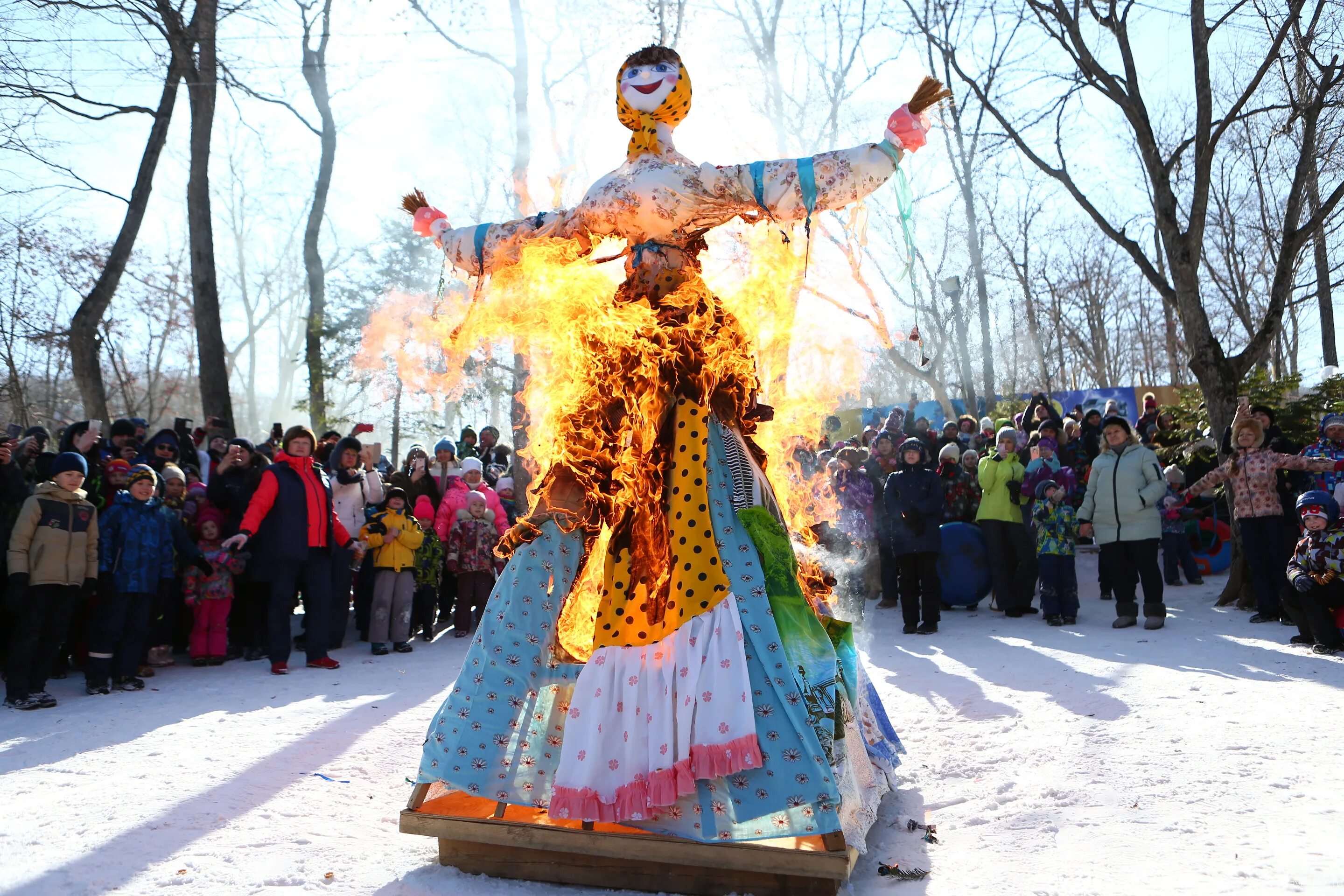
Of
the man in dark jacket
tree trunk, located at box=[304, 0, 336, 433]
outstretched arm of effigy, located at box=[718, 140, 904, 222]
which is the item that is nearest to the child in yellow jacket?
the man in dark jacket

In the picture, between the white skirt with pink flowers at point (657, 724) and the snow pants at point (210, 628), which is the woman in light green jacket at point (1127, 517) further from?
the snow pants at point (210, 628)

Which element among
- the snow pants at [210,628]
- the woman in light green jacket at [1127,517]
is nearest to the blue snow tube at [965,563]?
the woman in light green jacket at [1127,517]

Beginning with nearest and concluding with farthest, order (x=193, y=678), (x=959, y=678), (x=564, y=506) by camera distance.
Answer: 1. (x=564, y=506)
2. (x=959, y=678)
3. (x=193, y=678)

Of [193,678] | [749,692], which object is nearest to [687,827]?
[749,692]

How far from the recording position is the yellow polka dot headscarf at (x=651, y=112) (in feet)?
11.8

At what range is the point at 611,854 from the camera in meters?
2.91

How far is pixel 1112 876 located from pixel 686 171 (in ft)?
8.59

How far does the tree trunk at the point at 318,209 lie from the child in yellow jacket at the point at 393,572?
9283 millimetres

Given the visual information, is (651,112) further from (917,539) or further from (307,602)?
(917,539)

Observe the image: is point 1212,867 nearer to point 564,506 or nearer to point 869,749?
point 869,749

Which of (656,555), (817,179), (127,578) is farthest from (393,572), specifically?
(817,179)

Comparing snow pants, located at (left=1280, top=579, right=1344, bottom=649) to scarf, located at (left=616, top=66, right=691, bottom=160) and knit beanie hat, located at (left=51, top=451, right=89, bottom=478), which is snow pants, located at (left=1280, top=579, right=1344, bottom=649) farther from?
knit beanie hat, located at (left=51, top=451, right=89, bottom=478)

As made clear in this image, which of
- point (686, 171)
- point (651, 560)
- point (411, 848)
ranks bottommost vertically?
point (411, 848)

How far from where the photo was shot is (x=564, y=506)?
10.8 feet
